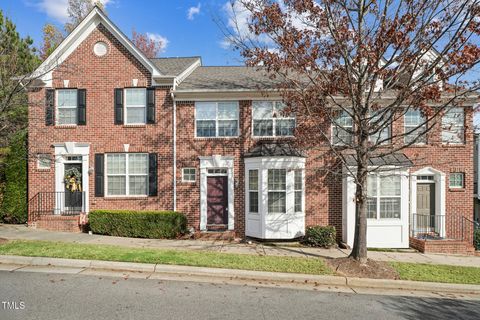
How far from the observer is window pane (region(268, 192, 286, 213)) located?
38.2ft

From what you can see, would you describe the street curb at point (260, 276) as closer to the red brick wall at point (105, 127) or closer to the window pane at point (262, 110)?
the red brick wall at point (105, 127)

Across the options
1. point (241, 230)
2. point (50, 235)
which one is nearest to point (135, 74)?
point (50, 235)

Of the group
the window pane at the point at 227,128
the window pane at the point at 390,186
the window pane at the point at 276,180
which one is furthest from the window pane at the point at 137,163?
the window pane at the point at 390,186

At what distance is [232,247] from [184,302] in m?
4.88

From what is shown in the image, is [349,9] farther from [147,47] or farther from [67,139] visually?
[147,47]

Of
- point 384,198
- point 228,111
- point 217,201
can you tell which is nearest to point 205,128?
point 228,111

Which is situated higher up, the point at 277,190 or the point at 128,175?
the point at 128,175

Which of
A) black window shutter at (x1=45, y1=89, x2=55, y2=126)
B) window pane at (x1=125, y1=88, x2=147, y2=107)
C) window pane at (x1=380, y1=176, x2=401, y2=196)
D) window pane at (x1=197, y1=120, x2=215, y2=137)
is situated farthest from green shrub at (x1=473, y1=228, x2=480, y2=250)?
black window shutter at (x1=45, y1=89, x2=55, y2=126)

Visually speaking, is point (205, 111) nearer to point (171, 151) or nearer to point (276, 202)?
point (171, 151)

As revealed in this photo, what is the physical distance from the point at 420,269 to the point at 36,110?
1489 cm

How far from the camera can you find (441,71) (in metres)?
7.18

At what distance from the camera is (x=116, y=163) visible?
12.8m

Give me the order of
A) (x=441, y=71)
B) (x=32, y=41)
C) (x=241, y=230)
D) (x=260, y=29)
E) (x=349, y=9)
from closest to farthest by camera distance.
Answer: (x=441, y=71) → (x=349, y=9) → (x=260, y=29) → (x=241, y=230) → (x=32, y=41)

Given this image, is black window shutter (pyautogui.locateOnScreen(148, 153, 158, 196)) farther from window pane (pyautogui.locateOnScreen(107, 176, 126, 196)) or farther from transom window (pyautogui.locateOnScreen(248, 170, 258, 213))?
transom window (pyautogui.locateOnScreen(248, 170, 258, 213))
